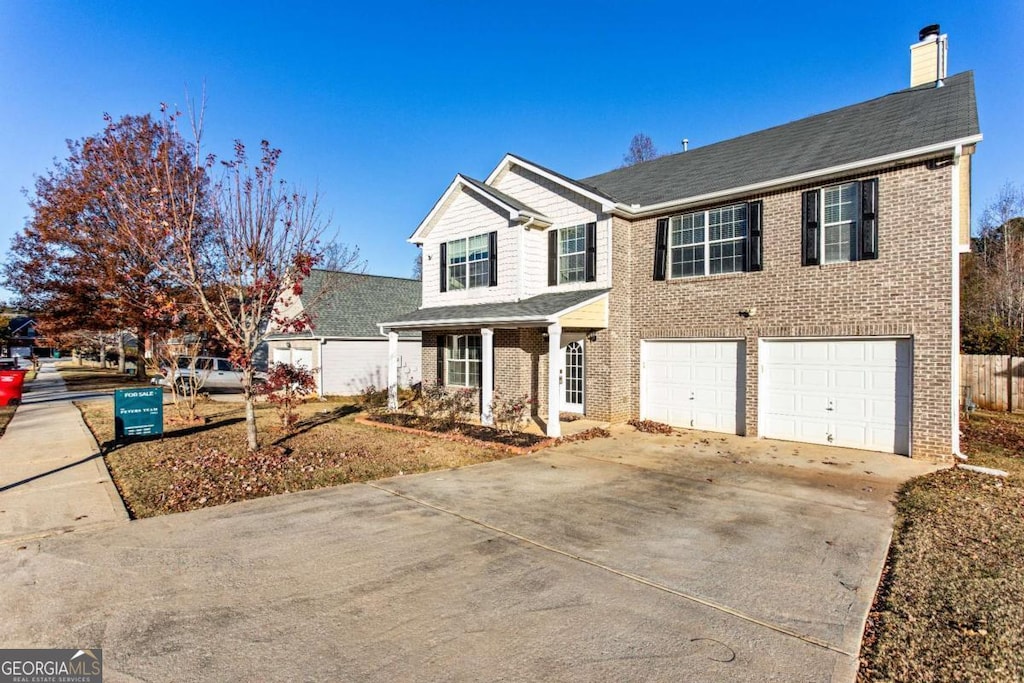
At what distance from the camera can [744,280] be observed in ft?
39.5

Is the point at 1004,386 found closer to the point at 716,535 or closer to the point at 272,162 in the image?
the point at 716,535

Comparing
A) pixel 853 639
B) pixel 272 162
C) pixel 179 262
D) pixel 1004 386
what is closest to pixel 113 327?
pixel 179 262

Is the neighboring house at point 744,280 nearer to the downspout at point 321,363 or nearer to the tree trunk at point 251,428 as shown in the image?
the tree trunk at point 251,428

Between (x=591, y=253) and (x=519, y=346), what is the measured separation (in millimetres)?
3296

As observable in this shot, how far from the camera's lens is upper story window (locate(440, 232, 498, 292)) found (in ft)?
50.1

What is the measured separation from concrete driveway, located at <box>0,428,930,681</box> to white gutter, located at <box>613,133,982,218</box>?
21.3ft

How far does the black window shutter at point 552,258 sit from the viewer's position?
14805 millimetres

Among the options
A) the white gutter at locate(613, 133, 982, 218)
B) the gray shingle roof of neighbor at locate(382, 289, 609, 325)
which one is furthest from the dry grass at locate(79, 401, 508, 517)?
the white gutter at locate(613, 133, 982, 218)

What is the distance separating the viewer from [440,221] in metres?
16.9

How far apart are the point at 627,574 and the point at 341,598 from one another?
2.61 metres

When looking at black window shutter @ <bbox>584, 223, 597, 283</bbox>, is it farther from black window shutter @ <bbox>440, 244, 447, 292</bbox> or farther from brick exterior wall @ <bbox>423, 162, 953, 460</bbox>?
black window shutter @ <bbox>440, 244, 447, 292</bbox>

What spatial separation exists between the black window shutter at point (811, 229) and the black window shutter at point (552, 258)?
20.4 ft

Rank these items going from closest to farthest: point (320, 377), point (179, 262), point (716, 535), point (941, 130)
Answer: point (716, 535) < point (941, 130) < point (179, 262) < point (320, 377)

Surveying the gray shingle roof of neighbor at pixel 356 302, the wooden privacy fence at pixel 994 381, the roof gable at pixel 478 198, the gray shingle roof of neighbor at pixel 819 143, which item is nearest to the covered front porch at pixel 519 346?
the roof gable at pixel 478 198
